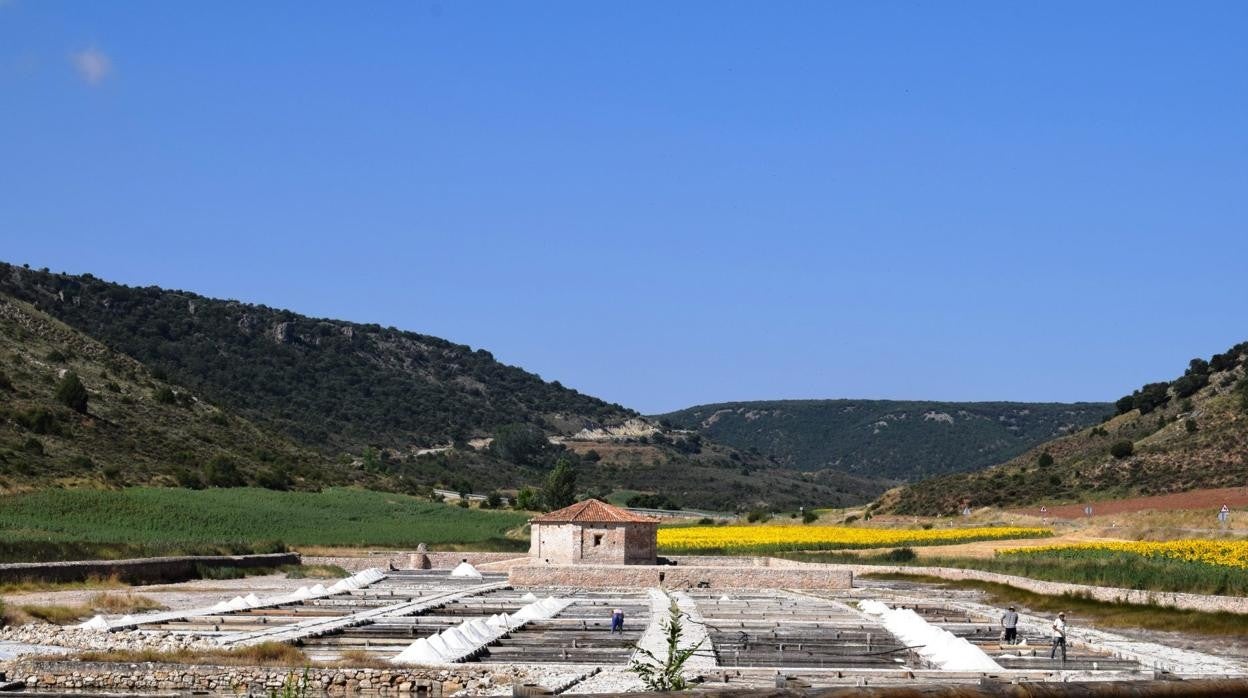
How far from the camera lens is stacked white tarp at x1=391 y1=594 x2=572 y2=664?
22594 millimetres

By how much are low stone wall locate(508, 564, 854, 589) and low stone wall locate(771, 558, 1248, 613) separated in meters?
1.32

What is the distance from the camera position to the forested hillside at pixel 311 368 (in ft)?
365

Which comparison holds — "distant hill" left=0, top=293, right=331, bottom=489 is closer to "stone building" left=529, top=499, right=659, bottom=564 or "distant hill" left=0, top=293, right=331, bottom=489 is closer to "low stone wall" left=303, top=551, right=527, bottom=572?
"low stone wall" left=303, top=551, right=527, bottom=572

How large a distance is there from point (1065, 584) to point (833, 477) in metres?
113

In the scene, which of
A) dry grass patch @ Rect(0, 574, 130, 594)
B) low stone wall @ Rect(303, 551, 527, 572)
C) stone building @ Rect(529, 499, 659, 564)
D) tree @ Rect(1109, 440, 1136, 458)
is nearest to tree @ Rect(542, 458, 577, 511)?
low stone wall @ Rect(303, 551, 527, 572)

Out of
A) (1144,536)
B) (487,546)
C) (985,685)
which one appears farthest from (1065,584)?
(985,685)

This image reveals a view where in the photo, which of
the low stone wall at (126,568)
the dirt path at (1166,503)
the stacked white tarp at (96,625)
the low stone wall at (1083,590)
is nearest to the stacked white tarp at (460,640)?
the stacked white tarp at (96,625)

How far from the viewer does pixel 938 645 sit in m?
24.8

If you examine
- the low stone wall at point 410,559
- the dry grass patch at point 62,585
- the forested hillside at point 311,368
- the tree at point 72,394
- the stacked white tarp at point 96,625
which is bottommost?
the stacked white tarp at point 96,625

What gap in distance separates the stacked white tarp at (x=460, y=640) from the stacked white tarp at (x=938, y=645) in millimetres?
6940

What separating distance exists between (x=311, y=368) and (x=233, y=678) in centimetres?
11144

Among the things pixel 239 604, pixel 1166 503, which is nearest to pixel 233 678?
pixel 239 604

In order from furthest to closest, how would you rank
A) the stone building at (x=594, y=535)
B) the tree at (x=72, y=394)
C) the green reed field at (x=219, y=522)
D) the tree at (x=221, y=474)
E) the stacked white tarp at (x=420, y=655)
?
the tree at (x=72, y=394) < the tree at (x=221, y=474) < the green reed field at (x=219, y=522) < the stone building at (x=594, y=535) < the stacked white tarp at (x=420, y=655)

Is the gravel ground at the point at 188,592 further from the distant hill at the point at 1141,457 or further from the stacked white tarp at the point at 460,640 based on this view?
the distant hill at the point at 1141,457
